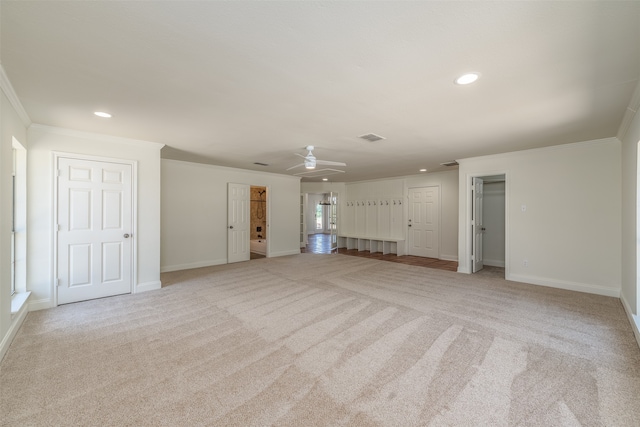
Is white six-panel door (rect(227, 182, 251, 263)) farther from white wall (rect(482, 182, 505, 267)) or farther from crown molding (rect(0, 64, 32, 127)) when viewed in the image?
white wall (rect(482, 182, 505, 267))

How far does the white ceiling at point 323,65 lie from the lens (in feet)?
5.04

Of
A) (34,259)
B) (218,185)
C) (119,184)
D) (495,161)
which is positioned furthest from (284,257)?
(495,161)

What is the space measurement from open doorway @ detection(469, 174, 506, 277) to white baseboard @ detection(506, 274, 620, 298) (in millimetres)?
992

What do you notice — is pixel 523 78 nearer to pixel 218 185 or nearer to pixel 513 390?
pixel 513 390

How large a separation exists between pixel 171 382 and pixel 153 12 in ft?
8.18

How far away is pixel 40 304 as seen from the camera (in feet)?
11.9

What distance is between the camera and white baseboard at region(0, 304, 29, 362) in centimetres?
247

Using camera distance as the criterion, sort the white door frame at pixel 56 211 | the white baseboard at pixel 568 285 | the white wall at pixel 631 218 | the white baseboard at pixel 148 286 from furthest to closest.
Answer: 1. the white baseboard at pixel 148 286
2. the white baseboard at pixel 568 285
3. the white door frame at pixel 56 211
4. the white wall at pixel 631 218

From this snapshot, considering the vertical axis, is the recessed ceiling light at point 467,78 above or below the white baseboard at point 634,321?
above

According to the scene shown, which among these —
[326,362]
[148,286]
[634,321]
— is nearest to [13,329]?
[148,286]

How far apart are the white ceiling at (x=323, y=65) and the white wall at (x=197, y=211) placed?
229cm

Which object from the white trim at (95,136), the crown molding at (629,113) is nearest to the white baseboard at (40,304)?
the white trim at (95,136)

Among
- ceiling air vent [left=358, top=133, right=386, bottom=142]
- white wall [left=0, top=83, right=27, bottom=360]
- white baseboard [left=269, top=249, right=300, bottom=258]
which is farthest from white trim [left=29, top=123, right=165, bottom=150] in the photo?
white baseboard [left=269, top=249, right=300, bottom=258]

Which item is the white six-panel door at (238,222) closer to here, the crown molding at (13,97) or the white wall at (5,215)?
the crown molding at (13,97)
